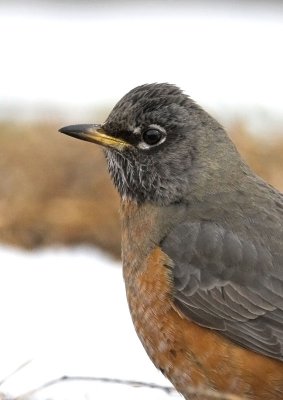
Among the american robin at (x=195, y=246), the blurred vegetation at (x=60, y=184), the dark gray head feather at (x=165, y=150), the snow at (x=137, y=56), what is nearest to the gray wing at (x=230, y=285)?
the american robin at (x=195, y=246)

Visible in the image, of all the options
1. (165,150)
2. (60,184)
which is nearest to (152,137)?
(165,150)

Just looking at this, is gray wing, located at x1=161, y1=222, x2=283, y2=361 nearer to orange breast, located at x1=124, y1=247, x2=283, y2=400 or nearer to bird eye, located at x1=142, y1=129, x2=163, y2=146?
orange breast, located at x1=124, y1=247, x2=283, y2=400

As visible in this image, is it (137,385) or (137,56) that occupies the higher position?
(137,56)

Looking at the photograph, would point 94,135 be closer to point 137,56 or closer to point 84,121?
point 84,121

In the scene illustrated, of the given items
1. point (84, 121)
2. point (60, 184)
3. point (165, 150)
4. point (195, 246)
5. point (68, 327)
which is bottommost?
point (68, 327)

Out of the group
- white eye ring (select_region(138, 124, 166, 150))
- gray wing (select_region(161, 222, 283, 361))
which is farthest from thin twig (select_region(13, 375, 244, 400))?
white eye ring (select_region(138, 124, 166, 150))

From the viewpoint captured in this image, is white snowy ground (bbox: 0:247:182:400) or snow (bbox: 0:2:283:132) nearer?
white snowy ground (bbox: 0:247:182:400)

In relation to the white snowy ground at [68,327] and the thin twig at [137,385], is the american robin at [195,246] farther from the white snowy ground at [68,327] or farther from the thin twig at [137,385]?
the white snowy ground at [68,327]

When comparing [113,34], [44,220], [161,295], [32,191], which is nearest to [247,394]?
[161,295]
